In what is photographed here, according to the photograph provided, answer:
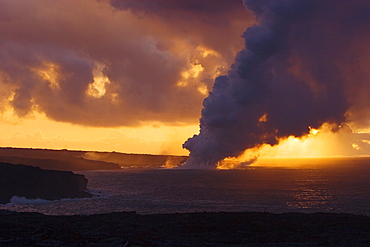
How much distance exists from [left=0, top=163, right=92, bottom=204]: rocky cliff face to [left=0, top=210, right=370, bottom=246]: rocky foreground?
144 feet

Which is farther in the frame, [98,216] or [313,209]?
[313,209]

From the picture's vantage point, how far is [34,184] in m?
95.4

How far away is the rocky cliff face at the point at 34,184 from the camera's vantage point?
297ft

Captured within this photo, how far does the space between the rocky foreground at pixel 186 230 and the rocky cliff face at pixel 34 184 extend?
43.9 metres

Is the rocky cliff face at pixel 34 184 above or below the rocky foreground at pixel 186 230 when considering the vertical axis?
above

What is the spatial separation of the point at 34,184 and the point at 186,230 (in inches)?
2508

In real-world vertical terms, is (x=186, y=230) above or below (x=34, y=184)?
below

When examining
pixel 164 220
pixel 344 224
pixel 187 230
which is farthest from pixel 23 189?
pixel 344 224

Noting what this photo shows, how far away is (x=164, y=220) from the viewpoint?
155ft

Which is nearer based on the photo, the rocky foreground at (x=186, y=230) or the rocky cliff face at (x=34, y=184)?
the rocky foreground at (x=186, y=230)

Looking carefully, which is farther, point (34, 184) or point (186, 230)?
point (34, 184)

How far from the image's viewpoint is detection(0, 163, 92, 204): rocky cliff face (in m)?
90.6

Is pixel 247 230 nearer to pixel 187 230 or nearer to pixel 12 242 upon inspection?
pixel 187 230

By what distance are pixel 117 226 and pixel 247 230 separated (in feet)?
41.9
